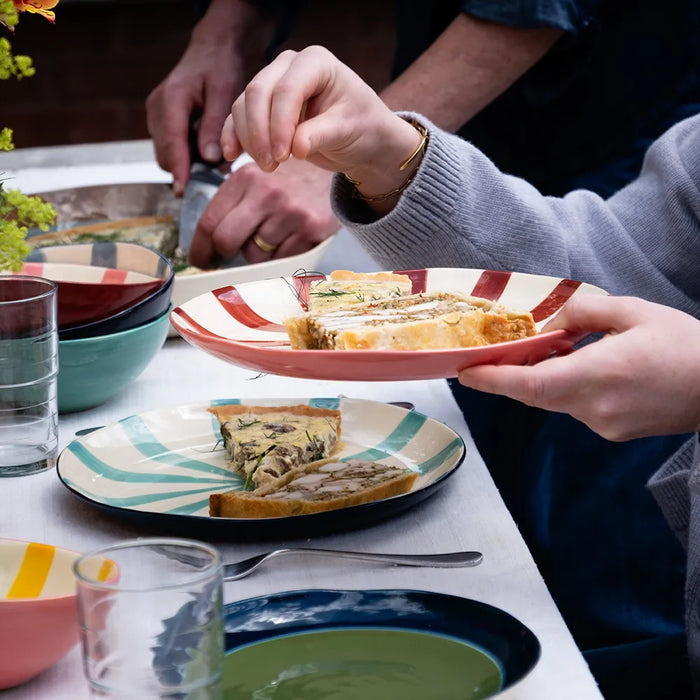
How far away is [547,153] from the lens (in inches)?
75.4

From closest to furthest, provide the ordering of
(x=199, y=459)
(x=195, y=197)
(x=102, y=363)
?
(x=199, y=459) → (x=102, y=363) → (x=195, y=197)

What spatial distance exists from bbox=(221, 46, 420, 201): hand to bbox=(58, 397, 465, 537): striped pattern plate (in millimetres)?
270

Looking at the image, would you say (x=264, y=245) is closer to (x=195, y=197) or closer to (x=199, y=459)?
(x=195, y=197)

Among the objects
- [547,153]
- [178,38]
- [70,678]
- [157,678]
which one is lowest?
[178,38]

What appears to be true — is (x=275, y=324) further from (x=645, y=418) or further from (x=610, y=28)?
(x=610, y=28)

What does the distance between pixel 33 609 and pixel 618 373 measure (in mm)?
447

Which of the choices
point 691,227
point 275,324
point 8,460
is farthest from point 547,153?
point 8,460

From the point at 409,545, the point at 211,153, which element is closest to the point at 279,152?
the point at 409,545

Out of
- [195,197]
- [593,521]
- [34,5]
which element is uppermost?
[34,5]

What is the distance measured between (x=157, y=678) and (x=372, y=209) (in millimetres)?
810

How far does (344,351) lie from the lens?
709 mm

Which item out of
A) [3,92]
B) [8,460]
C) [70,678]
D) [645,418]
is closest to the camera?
[70,678]

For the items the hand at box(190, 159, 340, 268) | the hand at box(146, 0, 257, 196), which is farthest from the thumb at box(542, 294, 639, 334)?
the hand at box(146, 0, 257, 196)

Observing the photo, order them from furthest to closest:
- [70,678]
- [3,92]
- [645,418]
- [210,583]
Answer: [3,92] → [645,418] → [70,678] → [210,583]
